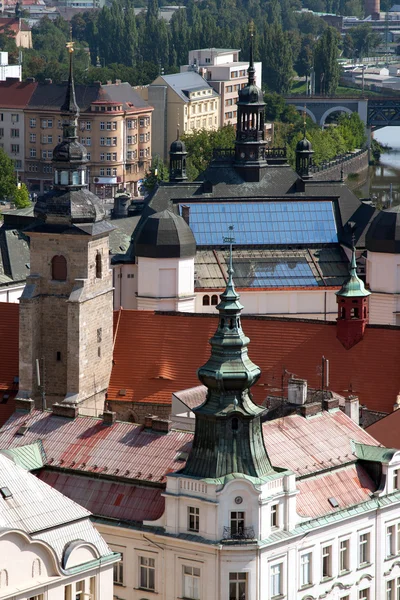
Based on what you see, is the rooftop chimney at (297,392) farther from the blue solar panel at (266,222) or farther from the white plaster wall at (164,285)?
the blue solar panel at (266,222)

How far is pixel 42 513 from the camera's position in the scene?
71.6 m

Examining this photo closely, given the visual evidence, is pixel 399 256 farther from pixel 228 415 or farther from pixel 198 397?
pixel 228 415

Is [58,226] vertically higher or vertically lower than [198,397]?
higher

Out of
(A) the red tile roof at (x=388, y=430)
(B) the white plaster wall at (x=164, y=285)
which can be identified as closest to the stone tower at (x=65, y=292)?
(A) the red tile roof at (x=388, y=430)

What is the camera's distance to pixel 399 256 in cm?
11194

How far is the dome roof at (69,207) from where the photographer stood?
93.7 metres

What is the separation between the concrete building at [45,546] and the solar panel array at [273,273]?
46935mm

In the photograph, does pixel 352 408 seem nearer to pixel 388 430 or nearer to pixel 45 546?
pixel 388 430

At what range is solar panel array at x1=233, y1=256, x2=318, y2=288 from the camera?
395 feet

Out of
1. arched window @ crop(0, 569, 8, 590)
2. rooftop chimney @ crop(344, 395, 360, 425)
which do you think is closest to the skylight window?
arched window @ crop(0, 569, 8, 590)

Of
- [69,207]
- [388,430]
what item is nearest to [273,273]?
[69,207]

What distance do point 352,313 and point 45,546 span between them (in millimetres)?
31420

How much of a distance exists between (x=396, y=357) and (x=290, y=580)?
22.9 meters

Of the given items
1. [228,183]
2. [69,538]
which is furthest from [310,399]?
[228,183]
